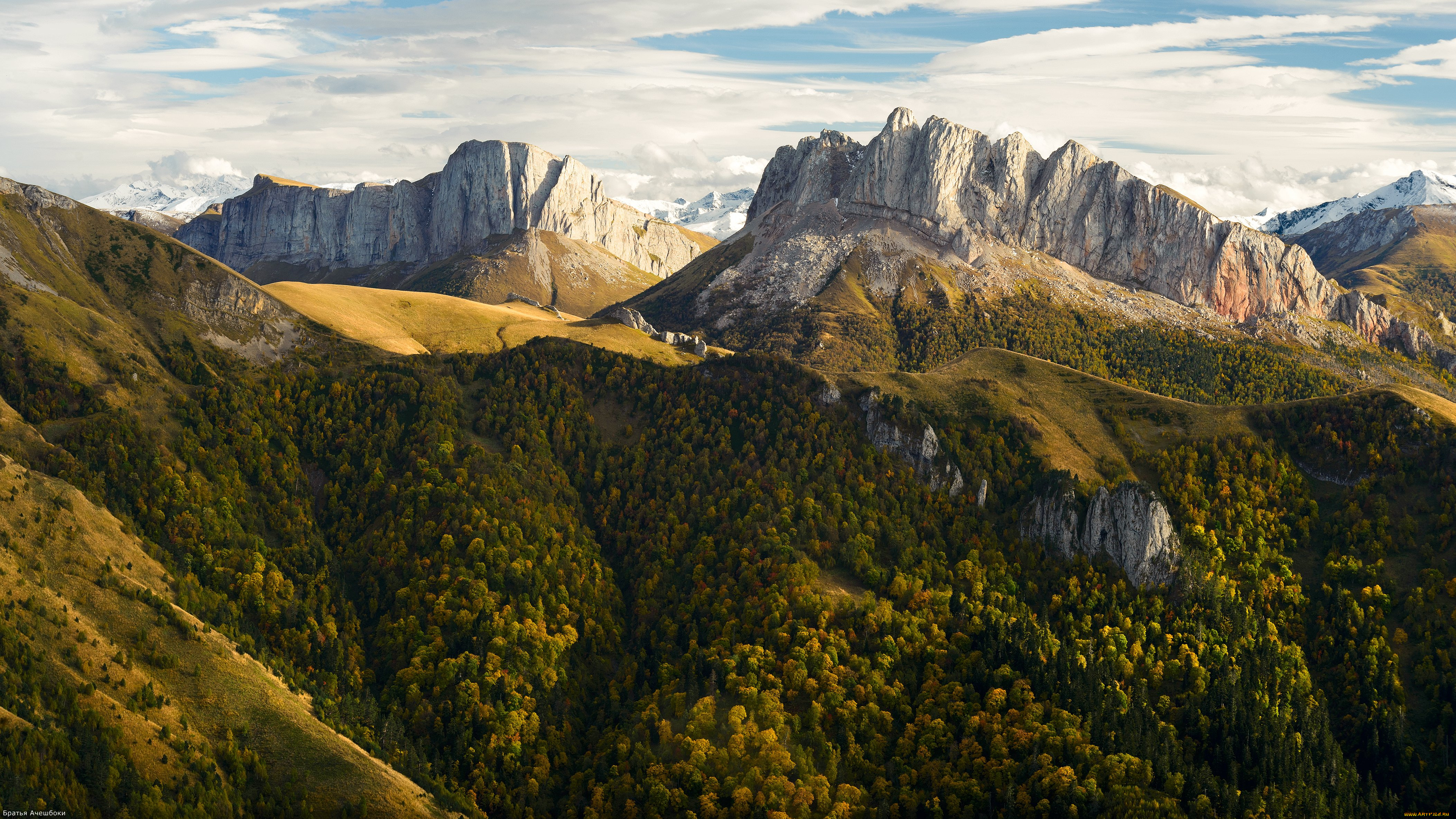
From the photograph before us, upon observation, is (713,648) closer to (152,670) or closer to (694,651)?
(694,651)

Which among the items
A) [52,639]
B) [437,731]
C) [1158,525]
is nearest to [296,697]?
[437,731]

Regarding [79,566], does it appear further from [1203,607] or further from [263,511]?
[1203,607]

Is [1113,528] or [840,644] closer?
[840,644]

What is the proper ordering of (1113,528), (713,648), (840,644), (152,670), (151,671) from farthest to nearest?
(1113,528) < (713,648) < (840,644) < (152,670) < (151,671)

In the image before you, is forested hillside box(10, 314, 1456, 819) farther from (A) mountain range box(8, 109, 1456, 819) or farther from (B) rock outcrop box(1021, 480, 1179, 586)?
(B) rock outcrop box(1021, 480, 1179, 586)

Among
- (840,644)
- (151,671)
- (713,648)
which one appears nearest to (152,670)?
(151,671)

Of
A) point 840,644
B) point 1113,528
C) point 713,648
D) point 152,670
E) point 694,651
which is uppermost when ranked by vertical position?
point 152,670

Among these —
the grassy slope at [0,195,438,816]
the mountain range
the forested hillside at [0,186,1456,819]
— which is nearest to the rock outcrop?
the mountain range
